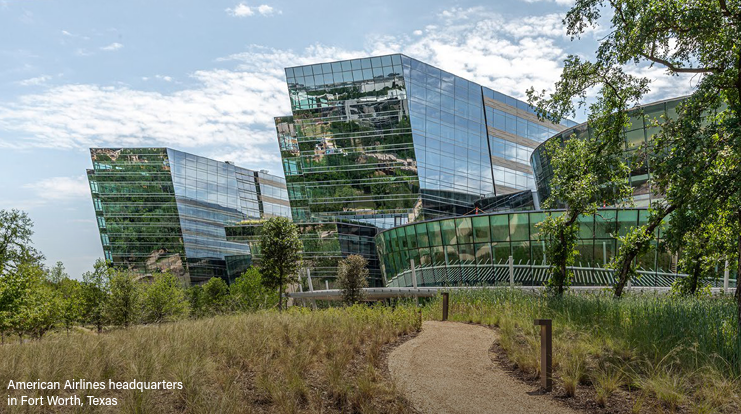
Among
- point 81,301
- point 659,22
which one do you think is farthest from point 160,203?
point 659,22

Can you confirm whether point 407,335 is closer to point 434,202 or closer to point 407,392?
point 407,392

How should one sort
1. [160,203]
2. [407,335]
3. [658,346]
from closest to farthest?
[658,346] < [407,335] < [160,203]

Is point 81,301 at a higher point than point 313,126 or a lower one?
lower

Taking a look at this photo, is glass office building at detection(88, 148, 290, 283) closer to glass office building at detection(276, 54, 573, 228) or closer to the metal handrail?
glass office building at detection(276, 54, 573, 228)

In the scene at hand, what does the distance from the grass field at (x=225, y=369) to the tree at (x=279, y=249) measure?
21816 millimetres

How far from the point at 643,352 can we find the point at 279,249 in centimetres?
2653

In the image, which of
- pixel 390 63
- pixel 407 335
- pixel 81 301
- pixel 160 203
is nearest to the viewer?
pixel 407 335

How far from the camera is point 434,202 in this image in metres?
46.8

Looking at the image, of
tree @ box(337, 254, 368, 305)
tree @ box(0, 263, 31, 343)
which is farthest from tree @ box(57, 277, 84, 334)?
tree @ box(337, 254, 368, 305)

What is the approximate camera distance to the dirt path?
240 inches

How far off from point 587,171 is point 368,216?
3787 centimetres

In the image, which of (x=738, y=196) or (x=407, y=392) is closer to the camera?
(x=407, y=392)

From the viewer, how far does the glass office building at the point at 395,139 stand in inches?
1806

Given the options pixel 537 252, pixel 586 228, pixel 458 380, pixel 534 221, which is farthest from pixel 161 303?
pixel 458 380
